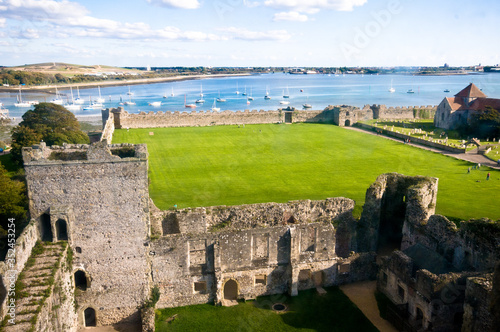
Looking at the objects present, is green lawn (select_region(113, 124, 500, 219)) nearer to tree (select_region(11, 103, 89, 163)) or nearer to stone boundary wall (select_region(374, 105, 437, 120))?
tree (select_region(11, 103, 89, 163))

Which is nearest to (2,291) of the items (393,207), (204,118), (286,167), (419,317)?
(419,317)

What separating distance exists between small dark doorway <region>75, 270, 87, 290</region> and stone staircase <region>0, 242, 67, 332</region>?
183cm

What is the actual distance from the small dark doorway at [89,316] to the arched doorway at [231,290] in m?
5.92

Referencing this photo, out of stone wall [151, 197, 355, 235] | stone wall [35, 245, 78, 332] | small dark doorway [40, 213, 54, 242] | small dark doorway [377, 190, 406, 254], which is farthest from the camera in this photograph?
small dark doorway [377, 190, 406, 254]

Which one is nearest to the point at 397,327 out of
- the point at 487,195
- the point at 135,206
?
the point at 135,206

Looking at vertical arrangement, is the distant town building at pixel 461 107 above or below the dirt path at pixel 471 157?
above

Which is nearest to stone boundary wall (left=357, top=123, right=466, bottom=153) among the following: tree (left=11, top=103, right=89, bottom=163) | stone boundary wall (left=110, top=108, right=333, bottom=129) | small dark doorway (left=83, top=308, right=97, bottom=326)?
stone boundary wall (left=110, top=108, right=333, bottom=129)

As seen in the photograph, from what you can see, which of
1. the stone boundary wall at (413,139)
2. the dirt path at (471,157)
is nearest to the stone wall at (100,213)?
the dirt path at (471,157)

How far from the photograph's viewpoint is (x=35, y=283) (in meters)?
13.8

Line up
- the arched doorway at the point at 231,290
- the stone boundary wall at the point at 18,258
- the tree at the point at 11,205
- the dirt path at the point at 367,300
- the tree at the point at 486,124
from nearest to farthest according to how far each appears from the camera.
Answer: the stone boundary wall at the point at 18,258
the dirt path at the point at 367,300
the arched doorway at the point at 231,290
the tree at the point at 11,205
the tree at the point at 486,124

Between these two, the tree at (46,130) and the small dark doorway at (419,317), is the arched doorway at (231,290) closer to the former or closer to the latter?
the small dark doorway at (419,317)

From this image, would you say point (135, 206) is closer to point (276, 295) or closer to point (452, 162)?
point (276, 295)

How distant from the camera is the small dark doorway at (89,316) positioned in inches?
686

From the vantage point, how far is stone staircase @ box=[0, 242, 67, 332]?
12156 millimetres
